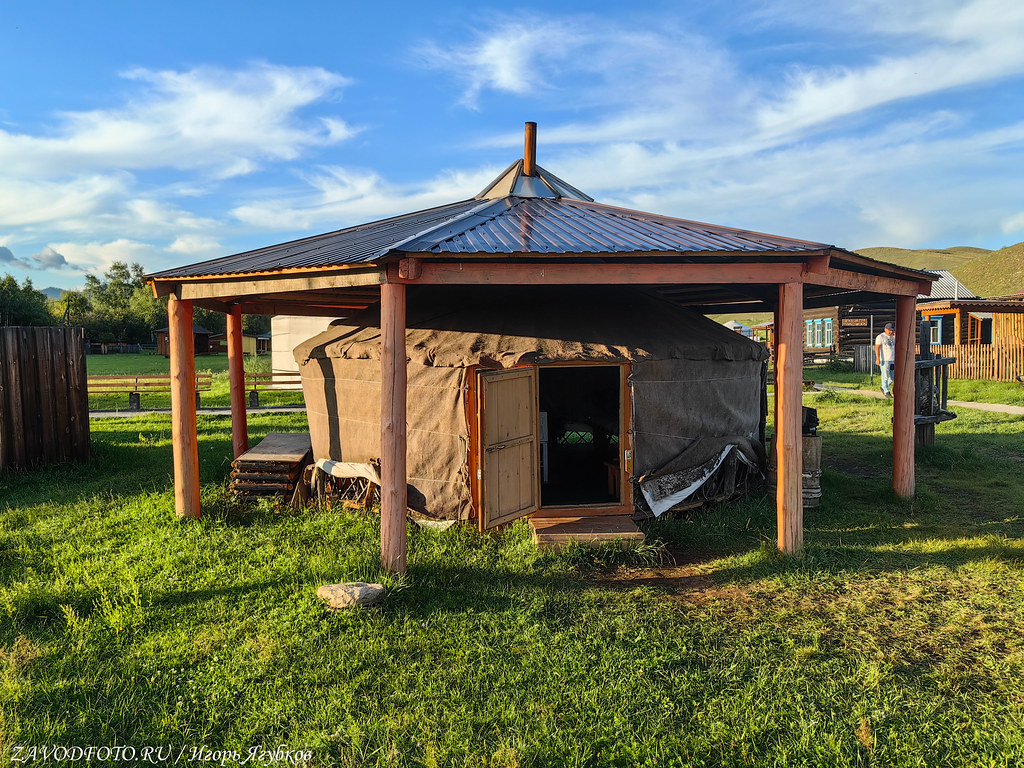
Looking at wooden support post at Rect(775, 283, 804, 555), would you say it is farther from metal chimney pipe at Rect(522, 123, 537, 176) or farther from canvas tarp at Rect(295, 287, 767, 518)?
metal chimney pipe at Rect(522, 123, 537, 176)

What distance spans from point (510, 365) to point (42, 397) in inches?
278

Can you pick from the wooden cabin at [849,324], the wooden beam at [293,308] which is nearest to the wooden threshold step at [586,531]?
the wooden beam at [293,308]

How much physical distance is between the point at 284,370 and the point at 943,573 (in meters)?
19.9

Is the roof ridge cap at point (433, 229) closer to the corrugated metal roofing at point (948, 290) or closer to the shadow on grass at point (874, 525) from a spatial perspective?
the shadow on grass at point (874, 525)

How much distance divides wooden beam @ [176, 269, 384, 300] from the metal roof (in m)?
0.13

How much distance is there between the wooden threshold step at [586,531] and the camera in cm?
580

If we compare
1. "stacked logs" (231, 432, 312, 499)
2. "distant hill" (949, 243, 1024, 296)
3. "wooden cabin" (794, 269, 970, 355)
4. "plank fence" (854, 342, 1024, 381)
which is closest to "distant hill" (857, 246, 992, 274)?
"distant hill" (949, 243, 1024, 296)

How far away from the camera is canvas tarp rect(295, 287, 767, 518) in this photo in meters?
6.39

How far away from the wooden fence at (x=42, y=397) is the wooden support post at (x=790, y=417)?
359 inches

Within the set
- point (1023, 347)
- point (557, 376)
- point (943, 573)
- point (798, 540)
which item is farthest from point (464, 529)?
point (1023, 347)

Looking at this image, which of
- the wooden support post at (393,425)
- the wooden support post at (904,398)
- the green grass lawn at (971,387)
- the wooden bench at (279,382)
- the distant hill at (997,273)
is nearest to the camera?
the wooden support post at (393,425)

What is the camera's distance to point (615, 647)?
4059 millimetres

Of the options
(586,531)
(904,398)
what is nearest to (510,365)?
(586,531)

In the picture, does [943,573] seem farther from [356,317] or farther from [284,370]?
[284,370]
